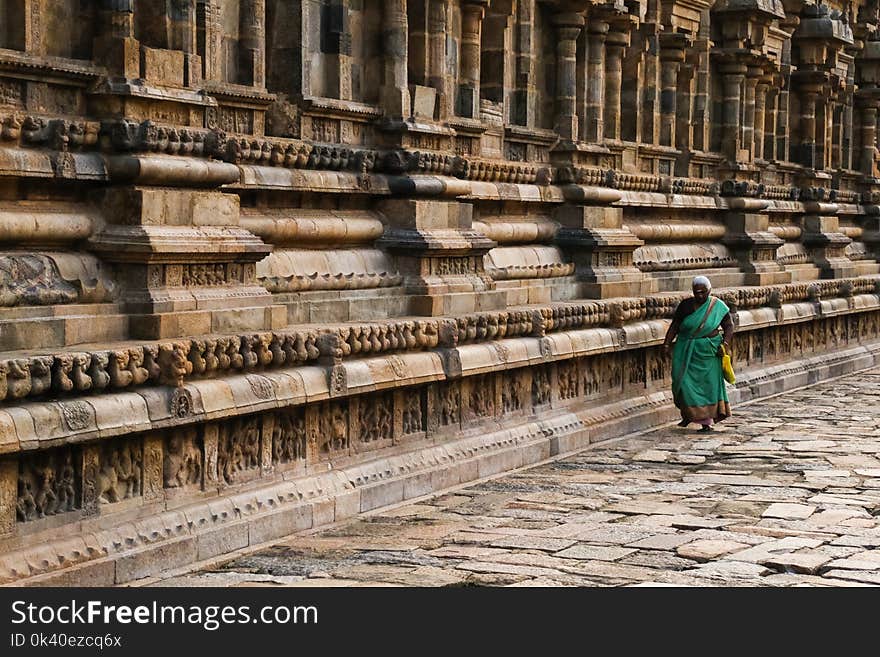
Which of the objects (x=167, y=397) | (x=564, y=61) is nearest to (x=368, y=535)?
(x=167, y=397)

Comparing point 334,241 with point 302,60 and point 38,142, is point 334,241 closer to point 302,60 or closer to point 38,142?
point 302,60

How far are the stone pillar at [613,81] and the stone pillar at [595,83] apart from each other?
517 mm

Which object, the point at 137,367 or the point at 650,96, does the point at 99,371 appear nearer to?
the point at 137,367

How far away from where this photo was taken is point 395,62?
37.6 feet

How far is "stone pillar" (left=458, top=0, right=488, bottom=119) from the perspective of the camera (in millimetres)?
12766

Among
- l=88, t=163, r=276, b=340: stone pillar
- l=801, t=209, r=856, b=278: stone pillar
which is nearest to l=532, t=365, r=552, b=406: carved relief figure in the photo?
l=88, t=163, r=276, b=340: stone pillar

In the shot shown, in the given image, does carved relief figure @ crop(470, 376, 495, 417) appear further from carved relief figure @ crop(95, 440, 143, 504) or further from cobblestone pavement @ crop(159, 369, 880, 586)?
carved relief figure @ crop(95, 440, 143, 504)

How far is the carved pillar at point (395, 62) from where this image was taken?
37.4 feet

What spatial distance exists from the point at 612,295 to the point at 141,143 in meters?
6.78

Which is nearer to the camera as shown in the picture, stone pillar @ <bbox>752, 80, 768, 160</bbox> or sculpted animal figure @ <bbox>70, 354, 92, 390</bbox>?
sculpted animal figure @ <bbox>70, 354, 92, 390</bbox>

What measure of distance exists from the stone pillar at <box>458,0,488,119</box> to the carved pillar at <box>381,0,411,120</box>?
52.4 inches

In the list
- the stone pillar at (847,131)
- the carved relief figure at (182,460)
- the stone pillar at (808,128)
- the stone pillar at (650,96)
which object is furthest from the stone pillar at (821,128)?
the carved relief figure at (182,460)

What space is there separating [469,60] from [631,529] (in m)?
4.85

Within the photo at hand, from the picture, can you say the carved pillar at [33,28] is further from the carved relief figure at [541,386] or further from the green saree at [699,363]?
the green saree at [699,363]
